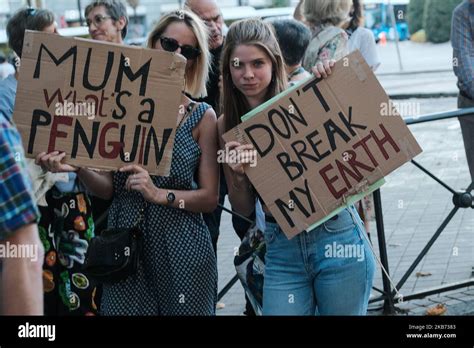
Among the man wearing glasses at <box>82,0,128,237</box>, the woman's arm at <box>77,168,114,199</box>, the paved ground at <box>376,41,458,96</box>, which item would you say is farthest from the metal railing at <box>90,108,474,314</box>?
the paved ground at <box>376,41,458,96</box>

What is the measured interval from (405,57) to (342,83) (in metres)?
32.8

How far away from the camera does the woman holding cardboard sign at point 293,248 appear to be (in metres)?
3.79

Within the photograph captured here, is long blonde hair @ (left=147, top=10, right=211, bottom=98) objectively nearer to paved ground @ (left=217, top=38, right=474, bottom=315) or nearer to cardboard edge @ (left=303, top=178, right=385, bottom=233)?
cardboard edge @ (left=303, top=178, right=385, bottom=233)

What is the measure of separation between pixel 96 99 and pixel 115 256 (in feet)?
2.05

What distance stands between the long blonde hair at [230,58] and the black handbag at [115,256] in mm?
587

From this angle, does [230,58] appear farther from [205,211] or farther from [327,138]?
[205,211]

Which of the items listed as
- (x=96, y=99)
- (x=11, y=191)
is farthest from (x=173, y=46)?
(x=11, y=191)

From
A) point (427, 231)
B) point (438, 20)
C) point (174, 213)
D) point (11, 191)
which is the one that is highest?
point (11, 191)

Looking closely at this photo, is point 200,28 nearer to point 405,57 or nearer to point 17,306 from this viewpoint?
point 17,306

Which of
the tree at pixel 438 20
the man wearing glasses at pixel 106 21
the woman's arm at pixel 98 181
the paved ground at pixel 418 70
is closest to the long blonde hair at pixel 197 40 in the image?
the woman's arm at pixel 98 181

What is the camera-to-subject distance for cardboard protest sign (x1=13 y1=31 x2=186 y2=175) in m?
3.95

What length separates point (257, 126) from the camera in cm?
390

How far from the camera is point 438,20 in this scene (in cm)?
4172

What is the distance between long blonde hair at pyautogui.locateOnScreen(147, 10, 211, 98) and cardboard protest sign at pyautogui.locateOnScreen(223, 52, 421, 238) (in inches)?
16.4
